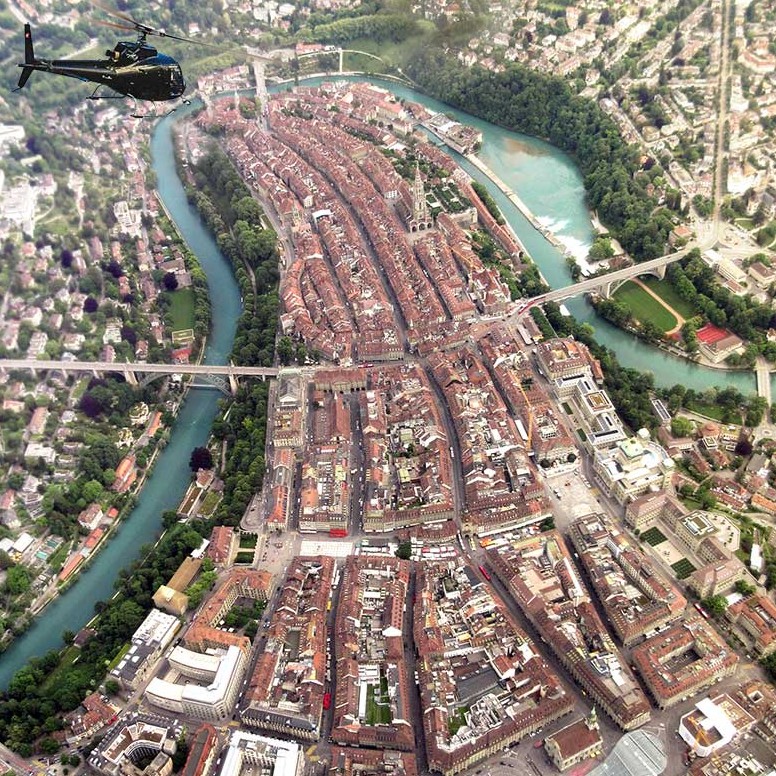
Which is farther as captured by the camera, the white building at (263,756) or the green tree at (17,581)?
the green tree at (17,581)

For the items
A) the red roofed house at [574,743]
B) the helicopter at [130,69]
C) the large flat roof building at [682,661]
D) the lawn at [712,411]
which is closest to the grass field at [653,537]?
the large flat roof building at [682,661]

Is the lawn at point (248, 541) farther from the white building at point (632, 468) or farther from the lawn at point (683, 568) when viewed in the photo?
the lawn at point (683, 568)

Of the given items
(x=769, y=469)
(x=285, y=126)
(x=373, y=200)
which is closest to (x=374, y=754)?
(x=769, y=469)

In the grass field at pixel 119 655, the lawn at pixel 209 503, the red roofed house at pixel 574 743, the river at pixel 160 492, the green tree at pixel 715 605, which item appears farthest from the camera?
the lawn at pixel 209 503

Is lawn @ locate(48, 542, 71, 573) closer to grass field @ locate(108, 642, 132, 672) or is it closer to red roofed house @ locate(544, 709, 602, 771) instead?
grass field @ locate(108, 642, 132, 672)

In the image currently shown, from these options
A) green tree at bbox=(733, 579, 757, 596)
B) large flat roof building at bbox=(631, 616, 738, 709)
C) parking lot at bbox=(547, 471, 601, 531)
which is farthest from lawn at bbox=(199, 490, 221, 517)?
green tree at bbox=(733, 579, 757, 596)

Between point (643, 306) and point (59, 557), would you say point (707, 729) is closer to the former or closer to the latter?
point (59, 557)
